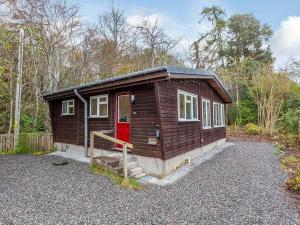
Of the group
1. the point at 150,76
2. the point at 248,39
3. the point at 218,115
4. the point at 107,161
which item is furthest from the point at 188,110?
the point at 248,39

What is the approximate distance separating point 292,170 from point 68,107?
9.54 m

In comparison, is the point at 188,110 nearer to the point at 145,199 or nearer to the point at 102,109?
the point at 102,109

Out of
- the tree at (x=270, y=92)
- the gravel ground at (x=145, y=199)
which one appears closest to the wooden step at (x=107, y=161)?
the gravel ground at (x=145, y=199)

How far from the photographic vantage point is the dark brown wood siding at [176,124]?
707 cm

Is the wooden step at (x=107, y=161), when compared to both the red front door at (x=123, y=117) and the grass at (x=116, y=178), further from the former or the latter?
the red front door at (x=123, y=117)

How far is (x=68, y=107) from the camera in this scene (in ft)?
35.7

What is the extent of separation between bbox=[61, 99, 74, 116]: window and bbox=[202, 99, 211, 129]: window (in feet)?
20.0

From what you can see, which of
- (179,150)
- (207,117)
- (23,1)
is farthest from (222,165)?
(23,1)

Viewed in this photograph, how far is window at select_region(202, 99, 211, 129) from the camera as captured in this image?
35.3 ft

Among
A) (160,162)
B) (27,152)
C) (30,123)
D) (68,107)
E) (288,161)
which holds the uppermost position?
(68,107)

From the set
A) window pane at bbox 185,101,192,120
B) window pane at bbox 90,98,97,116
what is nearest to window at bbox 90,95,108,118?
window pane at bbox 90,98,97,116

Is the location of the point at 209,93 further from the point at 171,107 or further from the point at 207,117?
the point at 171,107

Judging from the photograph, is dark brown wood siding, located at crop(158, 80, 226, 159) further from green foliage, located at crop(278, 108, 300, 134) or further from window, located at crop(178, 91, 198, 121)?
green foliage, located at crop(278, 108, 300, 134)

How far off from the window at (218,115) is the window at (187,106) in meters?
3.69
